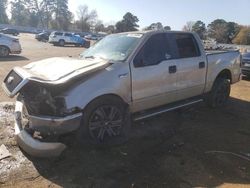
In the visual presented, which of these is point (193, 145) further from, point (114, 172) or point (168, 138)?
point (114, 172)

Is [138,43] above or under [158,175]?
above

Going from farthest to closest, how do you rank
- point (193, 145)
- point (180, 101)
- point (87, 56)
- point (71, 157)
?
point (180, 101), point (87, 56), point (193, 145), point (71, 157)

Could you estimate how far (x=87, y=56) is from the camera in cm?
671

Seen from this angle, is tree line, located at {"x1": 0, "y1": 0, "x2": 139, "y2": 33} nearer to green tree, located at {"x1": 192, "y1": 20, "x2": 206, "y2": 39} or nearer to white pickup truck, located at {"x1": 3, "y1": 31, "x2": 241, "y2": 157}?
green tree, located at {"x1": 192, "y1": 20, "x2": 206, "y2": 39}

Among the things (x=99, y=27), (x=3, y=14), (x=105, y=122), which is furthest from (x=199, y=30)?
(x=3, y=14)

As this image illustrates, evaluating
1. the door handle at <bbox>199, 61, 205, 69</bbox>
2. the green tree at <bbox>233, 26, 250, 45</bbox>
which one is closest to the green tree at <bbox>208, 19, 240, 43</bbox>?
the green tree at <bbox>233, 26, 250, 45</bbox>

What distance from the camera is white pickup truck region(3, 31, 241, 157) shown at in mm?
5102

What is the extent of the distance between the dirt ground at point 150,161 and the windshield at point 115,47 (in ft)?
4.85

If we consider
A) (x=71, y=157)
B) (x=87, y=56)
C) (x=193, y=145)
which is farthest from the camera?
(x=87, y=56)

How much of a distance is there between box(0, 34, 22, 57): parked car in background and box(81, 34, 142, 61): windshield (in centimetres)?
1433

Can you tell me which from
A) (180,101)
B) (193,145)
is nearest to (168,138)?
(193,145)

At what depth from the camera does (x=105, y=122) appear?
18.6 ft

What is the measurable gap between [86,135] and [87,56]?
6.07 ft

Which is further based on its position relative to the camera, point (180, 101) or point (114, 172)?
point (180, 101)
